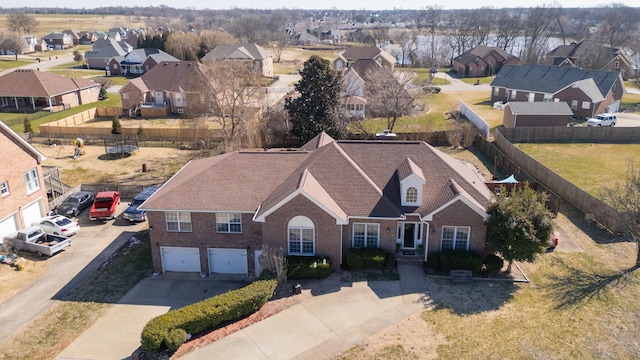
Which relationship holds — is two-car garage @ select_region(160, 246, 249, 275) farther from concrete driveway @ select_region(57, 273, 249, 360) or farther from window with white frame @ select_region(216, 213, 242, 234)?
window with white frame @ select_region(216, 213, 242, 234)

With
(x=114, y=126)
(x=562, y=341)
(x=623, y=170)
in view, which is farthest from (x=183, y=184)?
(x=623, y=170)

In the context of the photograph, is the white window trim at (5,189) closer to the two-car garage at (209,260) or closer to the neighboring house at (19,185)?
the neighboring house at (19,185)

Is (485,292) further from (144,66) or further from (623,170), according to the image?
(144,66)

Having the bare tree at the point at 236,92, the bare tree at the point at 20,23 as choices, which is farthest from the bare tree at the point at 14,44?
the bare tree at the point at 236,92

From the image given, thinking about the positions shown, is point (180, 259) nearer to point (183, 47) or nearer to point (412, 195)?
point (412, 195)

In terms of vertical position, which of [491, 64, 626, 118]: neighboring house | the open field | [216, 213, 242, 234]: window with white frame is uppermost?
[491, 64, 626, 118]: neighboring house

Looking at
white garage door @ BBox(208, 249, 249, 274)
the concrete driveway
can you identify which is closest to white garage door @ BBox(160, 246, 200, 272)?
the concrete driveway
